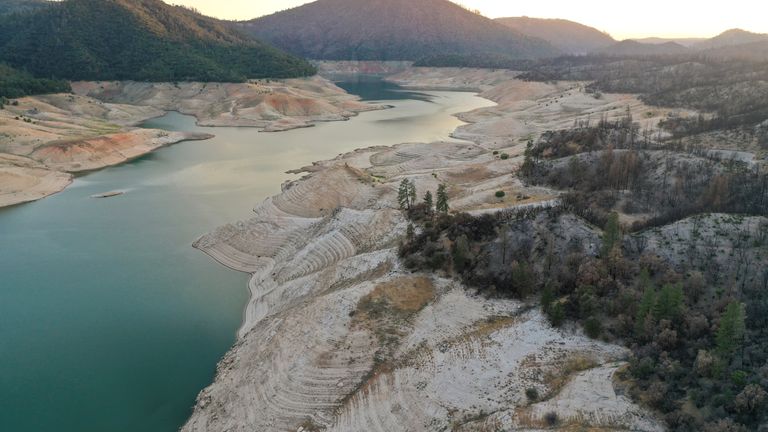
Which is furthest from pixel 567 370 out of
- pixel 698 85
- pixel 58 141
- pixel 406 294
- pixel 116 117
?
pixel 116 117

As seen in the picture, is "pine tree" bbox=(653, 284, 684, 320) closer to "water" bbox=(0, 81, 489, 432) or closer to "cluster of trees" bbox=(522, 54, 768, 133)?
"water" bbox=(0, 81, 489, 432)

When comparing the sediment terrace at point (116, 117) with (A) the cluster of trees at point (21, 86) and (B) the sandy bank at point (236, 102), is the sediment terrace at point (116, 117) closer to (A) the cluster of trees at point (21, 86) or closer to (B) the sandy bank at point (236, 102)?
(B) the sandy bank at point (236, 102)

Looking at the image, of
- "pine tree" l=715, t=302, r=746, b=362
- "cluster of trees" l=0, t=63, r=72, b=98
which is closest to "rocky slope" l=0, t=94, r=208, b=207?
"cluster of trees" l=0, t=63, r=72, b=98

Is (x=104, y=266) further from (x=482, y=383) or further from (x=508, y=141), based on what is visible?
(x=508, y=141)

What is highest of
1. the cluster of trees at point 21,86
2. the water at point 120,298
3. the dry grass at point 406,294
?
the cluster of trees at point 21,86

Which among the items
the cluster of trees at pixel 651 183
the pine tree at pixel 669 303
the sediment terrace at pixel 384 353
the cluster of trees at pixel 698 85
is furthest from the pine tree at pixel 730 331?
the cluster of trees at pixel 698 85

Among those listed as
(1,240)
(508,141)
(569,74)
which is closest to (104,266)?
(1,240)

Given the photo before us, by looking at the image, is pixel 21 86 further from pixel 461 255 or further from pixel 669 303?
pixel 669 303

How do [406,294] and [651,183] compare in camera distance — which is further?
[651,183]
